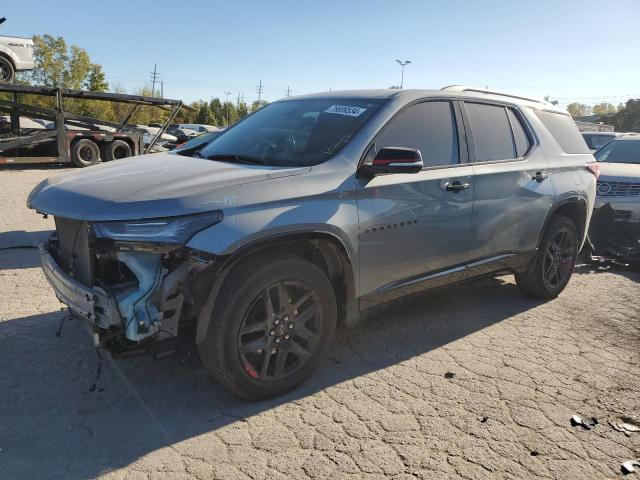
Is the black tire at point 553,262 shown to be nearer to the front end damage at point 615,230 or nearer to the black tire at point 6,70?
the front end damage at point 615,230

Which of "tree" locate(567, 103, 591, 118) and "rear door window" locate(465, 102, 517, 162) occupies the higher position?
"tree" locate(567, 103, 591, 118)

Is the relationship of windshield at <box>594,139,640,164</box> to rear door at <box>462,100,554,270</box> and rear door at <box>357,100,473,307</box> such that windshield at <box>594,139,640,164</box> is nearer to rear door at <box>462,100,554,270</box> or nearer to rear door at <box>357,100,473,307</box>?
rear door at <box>462,100,554,270</box>

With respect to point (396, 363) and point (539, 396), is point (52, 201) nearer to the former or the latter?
point (396, 363)

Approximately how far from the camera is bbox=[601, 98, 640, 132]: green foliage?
57.0 meters

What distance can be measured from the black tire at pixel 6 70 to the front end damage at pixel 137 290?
17027 millimetres

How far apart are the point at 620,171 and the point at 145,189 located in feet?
24.6

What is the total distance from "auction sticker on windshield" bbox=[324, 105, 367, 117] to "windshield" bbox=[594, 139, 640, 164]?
7.21 meters

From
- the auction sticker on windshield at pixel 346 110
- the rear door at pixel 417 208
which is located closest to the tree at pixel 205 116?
the auction sticker on windshield at pixel 346 110

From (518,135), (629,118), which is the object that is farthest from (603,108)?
(518,135)

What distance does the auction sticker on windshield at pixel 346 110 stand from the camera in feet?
12.0

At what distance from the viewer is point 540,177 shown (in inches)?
185

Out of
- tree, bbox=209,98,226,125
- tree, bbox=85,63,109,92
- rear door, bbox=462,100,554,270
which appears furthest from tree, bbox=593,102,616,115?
rear door, bbox=462,100,554,270

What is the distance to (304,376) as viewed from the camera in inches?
130

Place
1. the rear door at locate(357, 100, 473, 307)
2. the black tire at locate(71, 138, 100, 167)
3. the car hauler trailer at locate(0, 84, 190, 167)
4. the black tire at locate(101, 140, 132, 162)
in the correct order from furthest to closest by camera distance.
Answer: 1. the black tire at locate(101, 140, 132, 162)
2. the black tire at locate(71, 138, 100, 167)
3. the car hauler trailer at locate(0, 84, 190, 167)
4. the rear door at locate(357, 100, 473, 307)
